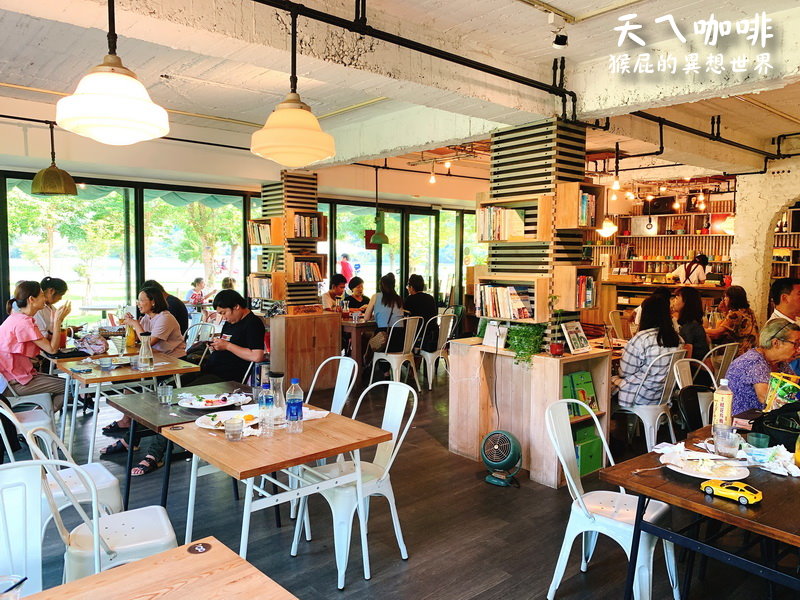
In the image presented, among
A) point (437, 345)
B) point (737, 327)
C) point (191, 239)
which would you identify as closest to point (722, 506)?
point (737, 327)

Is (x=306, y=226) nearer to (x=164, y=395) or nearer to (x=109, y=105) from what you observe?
(x=164, y=395)

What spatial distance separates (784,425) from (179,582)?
2.70m

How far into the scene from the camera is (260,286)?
25.2 feet

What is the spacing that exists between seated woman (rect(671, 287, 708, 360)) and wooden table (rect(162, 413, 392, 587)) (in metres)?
3.97

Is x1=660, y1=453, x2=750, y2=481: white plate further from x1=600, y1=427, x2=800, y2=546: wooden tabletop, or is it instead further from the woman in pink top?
the woman in pink top

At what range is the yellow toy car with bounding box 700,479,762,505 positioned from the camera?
7.12 ft

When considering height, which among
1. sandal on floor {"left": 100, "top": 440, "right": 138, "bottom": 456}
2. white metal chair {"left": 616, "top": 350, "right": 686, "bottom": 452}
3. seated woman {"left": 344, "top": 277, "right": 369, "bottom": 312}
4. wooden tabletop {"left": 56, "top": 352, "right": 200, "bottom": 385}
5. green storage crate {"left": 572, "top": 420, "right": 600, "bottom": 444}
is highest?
seated woman {"left": 344, "top": 277, "right": 369, "bottom": 312}

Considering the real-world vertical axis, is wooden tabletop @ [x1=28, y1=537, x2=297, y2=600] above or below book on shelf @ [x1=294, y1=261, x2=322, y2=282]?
below

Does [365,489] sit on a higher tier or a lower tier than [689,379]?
lower

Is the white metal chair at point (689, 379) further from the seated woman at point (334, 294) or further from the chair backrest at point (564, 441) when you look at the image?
the seated woman at point (334, 294)

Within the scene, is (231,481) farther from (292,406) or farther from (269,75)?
(269,75)

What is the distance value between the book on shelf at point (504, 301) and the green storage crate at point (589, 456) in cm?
109

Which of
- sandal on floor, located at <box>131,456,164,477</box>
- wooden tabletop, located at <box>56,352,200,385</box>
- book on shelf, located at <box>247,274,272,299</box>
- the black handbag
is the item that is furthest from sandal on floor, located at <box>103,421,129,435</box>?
the black handbag

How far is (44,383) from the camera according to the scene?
472 centimetres
